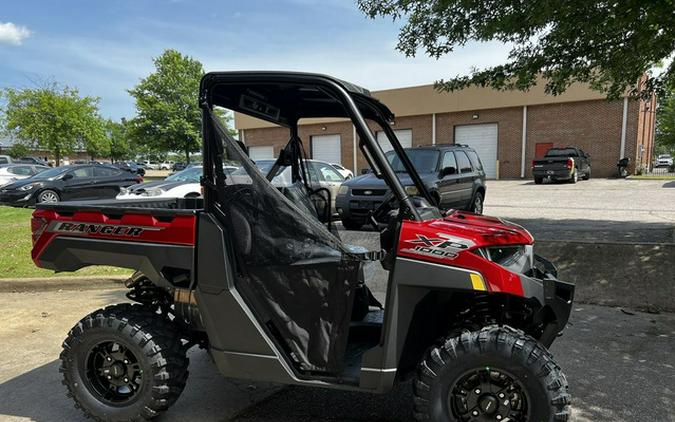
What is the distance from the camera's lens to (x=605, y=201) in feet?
46.3

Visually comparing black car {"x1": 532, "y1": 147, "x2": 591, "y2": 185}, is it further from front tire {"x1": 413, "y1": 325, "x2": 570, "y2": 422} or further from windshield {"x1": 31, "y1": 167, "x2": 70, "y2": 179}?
front tire {"x1": 413, "y1": 325, "x2": 570, "y2": 422}

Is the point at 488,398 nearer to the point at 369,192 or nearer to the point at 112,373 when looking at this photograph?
the point at 112,373

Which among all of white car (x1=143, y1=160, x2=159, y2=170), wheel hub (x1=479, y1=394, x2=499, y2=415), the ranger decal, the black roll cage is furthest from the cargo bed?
white car (x1=143, y1=160, x2=159, y2=170)

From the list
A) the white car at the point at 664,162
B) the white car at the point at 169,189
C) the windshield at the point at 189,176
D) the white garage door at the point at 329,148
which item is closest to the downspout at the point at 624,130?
the white garage door at the point at 329,148

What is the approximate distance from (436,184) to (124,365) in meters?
7.19

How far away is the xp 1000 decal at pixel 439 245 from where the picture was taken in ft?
8.05

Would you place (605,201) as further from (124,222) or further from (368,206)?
(124,222)

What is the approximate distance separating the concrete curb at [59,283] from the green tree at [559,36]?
16.9 ft

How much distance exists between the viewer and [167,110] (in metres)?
36.4

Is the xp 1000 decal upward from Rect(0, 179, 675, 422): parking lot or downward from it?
upward

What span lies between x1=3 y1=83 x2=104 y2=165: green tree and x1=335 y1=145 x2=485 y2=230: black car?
32.0 meters

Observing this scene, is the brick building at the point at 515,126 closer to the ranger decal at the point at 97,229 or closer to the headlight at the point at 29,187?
the headlight at the point at 29,187

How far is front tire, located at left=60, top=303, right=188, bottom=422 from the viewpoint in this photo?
2.89 m

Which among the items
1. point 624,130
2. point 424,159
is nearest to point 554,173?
point 624,130
